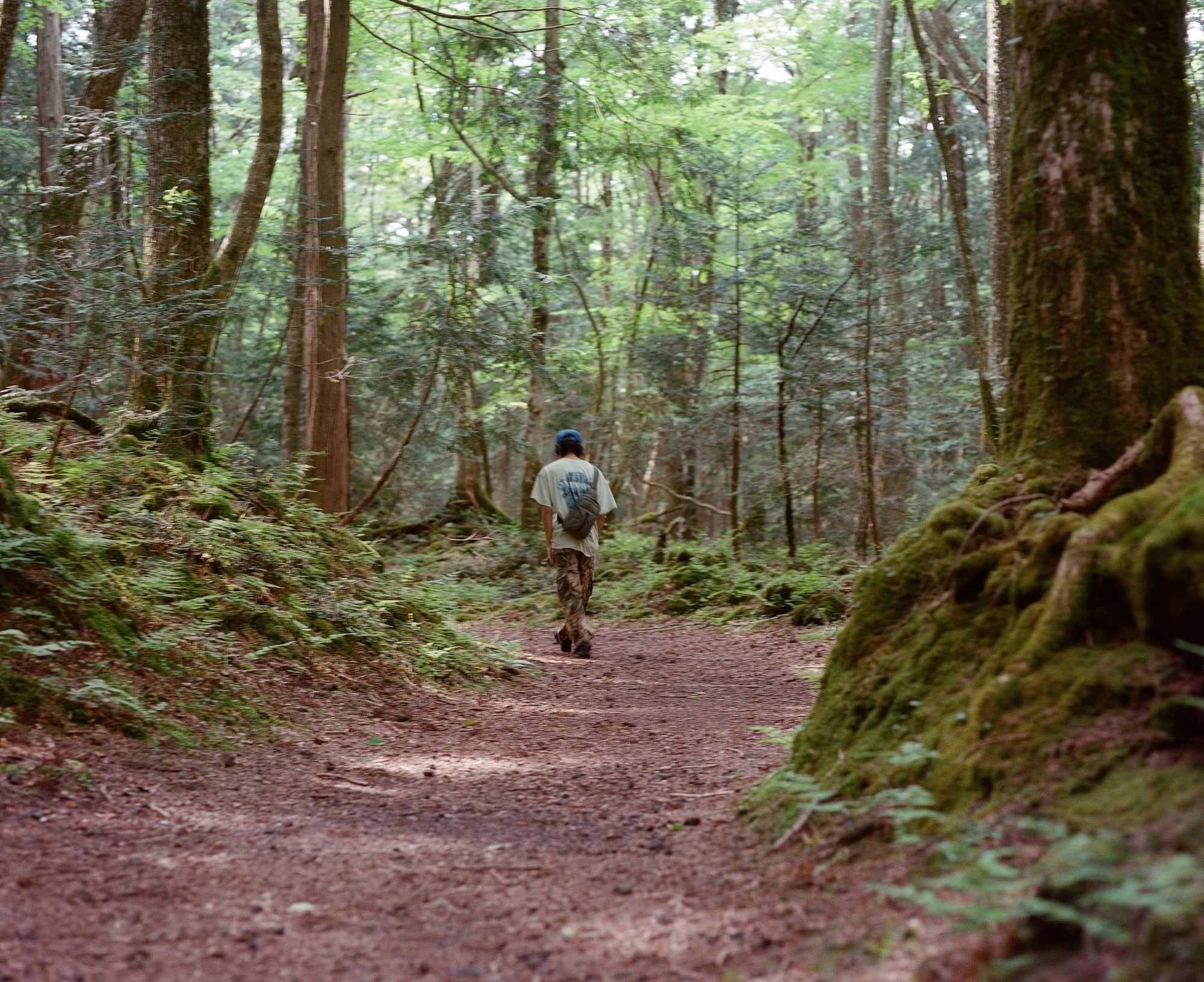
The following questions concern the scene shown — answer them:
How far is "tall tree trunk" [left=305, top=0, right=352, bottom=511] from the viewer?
12.3 meters

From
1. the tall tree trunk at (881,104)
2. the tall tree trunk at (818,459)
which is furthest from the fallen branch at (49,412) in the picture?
the tall tree trunk at (881,104)

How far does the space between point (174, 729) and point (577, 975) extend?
3.82 metres

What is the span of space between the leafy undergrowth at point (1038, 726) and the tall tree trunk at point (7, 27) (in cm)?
900

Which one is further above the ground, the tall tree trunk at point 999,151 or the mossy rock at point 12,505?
the tall tree trunk at point 999,151

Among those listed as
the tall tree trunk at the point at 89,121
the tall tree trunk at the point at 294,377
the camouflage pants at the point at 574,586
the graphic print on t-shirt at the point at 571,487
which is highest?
the tall tree trunk at the point at 89,121

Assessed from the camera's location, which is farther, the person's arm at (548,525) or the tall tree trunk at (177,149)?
the person's arm at (548,525)

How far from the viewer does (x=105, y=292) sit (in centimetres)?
787

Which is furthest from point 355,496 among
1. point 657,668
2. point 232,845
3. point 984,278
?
point 232,845

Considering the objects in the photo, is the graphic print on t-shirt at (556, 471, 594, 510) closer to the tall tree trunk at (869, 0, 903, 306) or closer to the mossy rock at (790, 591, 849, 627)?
the mossy rock at (790, 591, 849, 627)

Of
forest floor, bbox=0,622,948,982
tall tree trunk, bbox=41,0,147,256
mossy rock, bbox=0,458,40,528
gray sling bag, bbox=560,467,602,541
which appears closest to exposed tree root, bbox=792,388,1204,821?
forest floor, bbox=0,622,948,982

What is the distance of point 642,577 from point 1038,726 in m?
13.5

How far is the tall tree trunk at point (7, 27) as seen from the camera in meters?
8.52

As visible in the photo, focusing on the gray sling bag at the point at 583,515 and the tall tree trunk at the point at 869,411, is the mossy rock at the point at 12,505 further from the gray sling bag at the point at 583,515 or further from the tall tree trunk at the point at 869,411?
the tall tree trunk at the point at 869,411

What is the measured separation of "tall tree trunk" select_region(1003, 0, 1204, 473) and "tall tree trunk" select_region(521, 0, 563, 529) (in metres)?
11.1
